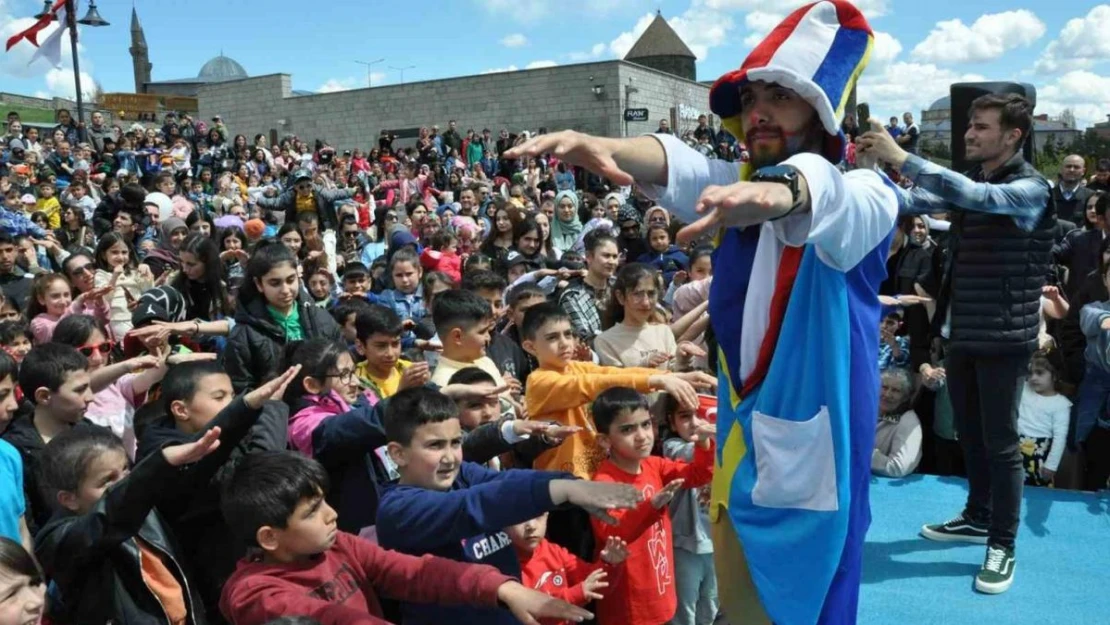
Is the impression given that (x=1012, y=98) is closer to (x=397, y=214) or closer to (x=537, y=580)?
(x=537, y=580)

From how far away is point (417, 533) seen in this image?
231cm

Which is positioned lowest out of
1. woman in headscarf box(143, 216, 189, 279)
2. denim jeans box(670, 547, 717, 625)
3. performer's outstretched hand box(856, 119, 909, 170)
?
denim jeans box(670, 547, 717, 625)

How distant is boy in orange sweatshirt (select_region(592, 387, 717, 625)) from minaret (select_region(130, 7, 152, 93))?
7855 centimetres

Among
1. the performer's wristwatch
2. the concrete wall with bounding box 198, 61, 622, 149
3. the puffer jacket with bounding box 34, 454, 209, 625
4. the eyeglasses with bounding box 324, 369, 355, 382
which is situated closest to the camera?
the performer's wristwatch

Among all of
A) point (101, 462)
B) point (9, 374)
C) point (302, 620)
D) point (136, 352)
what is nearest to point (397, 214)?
point (136, 352)

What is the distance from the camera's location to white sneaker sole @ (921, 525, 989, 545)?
3.69 metres

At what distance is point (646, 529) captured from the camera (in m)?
3.03

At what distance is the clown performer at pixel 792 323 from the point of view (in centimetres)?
170

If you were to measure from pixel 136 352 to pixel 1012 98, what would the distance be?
3.81m

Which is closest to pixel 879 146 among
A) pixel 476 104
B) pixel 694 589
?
pixel 694 589

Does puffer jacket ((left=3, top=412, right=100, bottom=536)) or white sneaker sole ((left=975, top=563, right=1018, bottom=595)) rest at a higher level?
puffer jacket ((left=3, top=412, right=100, bottom=536))

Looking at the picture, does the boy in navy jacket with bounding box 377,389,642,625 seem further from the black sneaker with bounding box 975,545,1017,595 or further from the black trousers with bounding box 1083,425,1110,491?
the black trousers with bounding box 1083,425,1110,491

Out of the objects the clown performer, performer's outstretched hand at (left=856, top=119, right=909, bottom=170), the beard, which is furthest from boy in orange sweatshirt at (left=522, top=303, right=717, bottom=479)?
the beard

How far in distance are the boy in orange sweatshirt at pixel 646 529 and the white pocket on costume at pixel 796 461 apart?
1249mm
